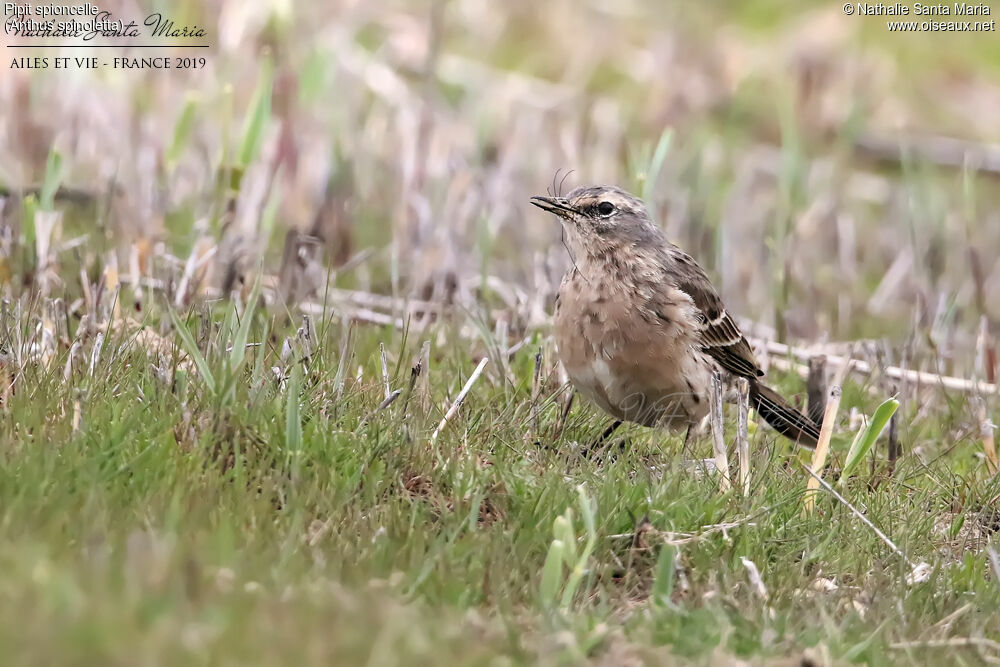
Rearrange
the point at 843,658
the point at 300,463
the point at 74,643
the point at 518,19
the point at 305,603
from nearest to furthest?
the point at 74,643, the point at 305,603, the point at 843,658, the point at 300,463, the point at 518,19

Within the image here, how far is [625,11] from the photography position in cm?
1382

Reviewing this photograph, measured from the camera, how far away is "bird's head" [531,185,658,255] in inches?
258

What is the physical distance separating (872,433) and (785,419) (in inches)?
56.2

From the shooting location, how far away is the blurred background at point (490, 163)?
7.38 metres

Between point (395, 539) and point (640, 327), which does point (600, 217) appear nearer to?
point (640, 327)

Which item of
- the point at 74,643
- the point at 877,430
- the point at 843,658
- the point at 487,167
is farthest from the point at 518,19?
the point at 74,643

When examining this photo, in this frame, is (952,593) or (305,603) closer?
(305,603)

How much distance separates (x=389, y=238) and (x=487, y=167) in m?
0.92

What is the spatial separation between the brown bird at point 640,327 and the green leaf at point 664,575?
5.82ft

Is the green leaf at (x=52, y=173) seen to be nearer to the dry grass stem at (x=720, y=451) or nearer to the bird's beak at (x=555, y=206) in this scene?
the bird's beak at (x=555, y=206)

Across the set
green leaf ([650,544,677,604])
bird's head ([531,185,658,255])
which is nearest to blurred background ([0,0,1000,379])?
bird's head ([531,185,658,255])

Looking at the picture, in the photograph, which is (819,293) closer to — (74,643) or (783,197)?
(783,197)

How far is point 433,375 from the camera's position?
20.3 feet

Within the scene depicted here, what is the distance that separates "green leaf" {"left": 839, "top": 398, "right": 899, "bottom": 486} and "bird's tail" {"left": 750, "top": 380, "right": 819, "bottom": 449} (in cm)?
126
